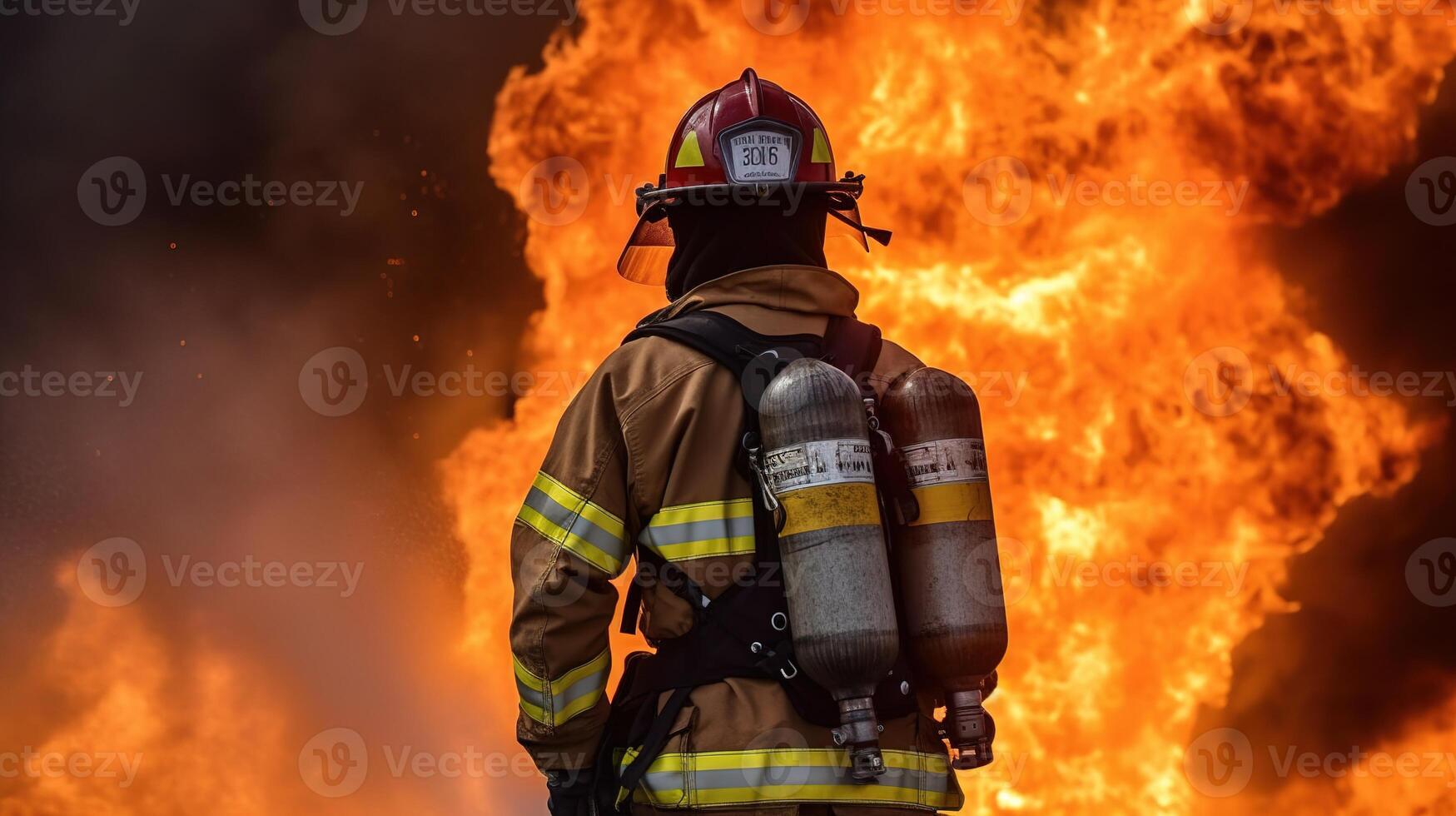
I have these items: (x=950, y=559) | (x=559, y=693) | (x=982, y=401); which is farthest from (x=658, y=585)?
(x=982, y=401)

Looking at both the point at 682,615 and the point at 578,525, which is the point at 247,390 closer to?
the point at 578,525

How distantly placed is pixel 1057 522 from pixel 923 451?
4485mm

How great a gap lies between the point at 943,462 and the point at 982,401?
14.9 feet

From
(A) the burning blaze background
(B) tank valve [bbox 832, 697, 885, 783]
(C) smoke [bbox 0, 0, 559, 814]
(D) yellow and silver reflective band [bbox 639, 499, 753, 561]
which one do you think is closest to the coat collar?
(D) yellow and silver reflective band [bbox 639, 499, 753, 561]

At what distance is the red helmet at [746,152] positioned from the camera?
434 cm

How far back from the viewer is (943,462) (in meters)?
3.92

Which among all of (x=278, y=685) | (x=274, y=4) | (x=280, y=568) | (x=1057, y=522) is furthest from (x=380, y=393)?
(x=1057, y=522)

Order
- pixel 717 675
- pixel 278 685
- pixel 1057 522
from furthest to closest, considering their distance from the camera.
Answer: pixel 278 685 → pixel 1057 522 → pixel 717 675

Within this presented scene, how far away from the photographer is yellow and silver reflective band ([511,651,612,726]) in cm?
385

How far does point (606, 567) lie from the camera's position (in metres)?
3.85

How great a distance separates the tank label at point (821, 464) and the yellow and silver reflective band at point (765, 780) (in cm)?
69

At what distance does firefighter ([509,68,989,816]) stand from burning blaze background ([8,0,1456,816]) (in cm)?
437

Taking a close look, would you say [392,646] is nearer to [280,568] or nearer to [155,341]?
[280,568]

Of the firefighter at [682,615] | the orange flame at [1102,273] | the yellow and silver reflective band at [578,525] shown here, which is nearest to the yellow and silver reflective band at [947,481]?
the firefighter at [682,615]
